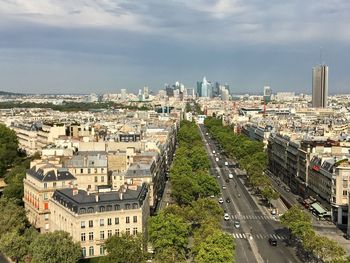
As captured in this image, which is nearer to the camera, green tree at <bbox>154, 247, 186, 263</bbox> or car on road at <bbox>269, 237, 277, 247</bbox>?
green tree at <bbox>154, 247, 186, 263</bbox>

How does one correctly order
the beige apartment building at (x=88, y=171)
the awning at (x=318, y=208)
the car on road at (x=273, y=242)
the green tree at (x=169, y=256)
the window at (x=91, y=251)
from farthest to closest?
the beige apartment building at (x=88, y=171)
the awning at (x=318, y=208)
the car on road at (x=273, y=242)
the window at (x=91, y=251)
the green tree at (x=169, y=256)

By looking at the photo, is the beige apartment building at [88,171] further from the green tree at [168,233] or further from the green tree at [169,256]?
the green tree at [169,256]

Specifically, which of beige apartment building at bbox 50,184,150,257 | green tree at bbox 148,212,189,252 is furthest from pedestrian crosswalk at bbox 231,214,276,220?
green tree at bbox 148,212,189,252

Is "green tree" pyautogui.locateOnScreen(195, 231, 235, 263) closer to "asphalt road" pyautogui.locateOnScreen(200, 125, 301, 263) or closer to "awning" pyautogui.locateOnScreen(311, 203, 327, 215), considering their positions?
"asphalt road" pyautogui.locateOnScreen(200, 125, 301, 263)

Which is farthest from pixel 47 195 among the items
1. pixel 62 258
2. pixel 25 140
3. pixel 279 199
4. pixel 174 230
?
pixel 25 140

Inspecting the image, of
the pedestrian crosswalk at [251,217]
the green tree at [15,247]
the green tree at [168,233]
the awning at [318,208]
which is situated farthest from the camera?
the pedestrian crosswalk at [251,217]

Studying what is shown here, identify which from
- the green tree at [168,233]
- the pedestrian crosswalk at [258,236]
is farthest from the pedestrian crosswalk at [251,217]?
the green tree at [168,233]
